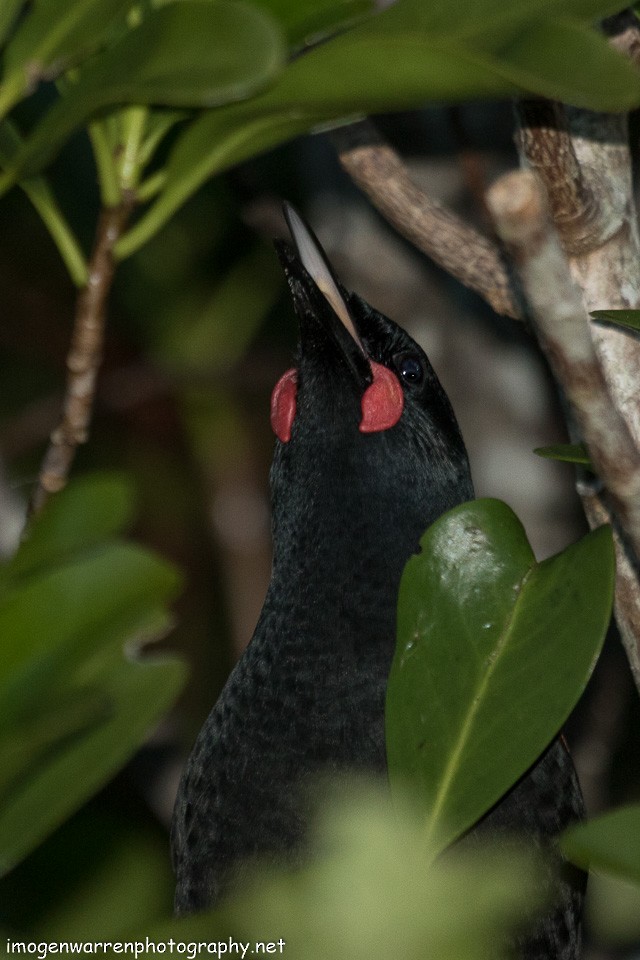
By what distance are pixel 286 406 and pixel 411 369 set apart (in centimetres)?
16

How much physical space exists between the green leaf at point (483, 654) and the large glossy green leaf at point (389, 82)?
1.02ft

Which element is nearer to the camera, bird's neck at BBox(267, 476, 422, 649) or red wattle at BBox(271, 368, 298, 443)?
bird's neck at BBox(267, 476, 422, 649)

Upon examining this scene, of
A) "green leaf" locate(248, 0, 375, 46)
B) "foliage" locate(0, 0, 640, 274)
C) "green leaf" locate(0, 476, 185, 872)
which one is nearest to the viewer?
"green leaf" locate(0, 476, 185, 872)

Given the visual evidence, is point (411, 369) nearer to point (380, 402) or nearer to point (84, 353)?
point (380, 402)

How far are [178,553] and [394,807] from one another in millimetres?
2428

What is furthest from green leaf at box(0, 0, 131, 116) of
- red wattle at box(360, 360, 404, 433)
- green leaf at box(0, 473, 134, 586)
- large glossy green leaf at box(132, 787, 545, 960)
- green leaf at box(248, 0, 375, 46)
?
red wattle at box(360, 360, 404, 433)

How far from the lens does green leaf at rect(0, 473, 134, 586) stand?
0.72 metres

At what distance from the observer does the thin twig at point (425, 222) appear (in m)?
1.50

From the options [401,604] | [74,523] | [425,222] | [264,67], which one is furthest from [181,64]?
[425,222]

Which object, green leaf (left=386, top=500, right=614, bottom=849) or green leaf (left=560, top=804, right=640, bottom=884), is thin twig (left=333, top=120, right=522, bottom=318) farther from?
green leaf (left=560, top=804, right=640, bottom=884)

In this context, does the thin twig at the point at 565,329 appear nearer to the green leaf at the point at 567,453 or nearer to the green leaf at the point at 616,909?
the green leaf at the point at 567,453

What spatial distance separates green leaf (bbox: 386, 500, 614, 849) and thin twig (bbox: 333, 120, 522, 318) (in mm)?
518

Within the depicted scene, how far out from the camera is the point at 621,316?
0.95 meters

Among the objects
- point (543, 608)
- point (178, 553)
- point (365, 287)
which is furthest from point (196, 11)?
point (178, 553)
